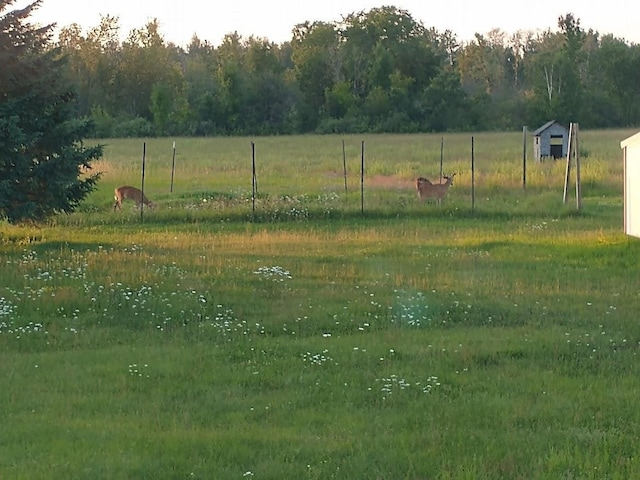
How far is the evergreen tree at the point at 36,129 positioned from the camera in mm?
16547

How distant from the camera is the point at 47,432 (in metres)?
6.65

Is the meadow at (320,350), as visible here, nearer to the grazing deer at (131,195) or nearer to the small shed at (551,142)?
the grazing deer at (131,195)

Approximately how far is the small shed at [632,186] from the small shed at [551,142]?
18343 millimetres

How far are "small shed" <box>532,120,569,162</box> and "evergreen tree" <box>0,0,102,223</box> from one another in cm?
2309

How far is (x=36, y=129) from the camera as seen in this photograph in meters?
17.2

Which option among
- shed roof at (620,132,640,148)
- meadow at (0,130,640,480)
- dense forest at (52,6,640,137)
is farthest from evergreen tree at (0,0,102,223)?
dense forest at (52,6,640,137)

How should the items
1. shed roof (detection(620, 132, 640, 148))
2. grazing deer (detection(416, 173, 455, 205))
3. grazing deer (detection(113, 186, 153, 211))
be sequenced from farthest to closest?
grazing deer (detection(416, 173, 455, 205))
grazing deer (detection(113, 186, 153, 211))
shed roof (detection(620, 132, 640, 148))

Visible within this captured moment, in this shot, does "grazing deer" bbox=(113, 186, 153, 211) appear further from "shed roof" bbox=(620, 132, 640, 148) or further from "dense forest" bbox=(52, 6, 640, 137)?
"dense forest" bbox=(52, 6, 640, 137)

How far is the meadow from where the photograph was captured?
6234 millimetres

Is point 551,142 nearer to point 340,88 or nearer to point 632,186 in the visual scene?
point 632,186

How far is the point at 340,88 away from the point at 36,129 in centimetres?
6385

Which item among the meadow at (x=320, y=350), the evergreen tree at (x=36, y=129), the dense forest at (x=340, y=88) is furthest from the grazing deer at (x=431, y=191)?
the dense forest at (x=340, y=88)

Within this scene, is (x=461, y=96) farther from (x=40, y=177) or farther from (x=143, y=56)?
(x=40, y=177)

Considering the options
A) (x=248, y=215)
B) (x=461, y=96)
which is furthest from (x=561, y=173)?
(x=461, y=96)
